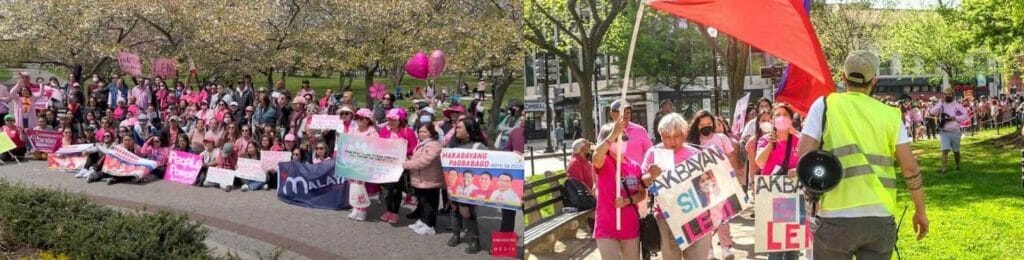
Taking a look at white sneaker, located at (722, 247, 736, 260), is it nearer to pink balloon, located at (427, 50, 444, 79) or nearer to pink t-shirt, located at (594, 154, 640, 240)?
pink t-shirt, located at (594, 154, 640, 240)

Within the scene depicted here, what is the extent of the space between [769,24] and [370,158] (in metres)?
3.51

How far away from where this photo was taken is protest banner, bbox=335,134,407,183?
6863 mm

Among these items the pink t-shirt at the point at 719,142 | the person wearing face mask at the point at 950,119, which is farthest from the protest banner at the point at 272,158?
the person wearing face mask at the point at 950,119

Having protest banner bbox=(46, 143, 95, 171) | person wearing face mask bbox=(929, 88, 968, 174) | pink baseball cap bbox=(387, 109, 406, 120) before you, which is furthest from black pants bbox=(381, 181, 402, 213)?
person wearing face mask bbox=(929, 88, 968, 174)

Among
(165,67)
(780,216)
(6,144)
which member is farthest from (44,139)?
(780,216)

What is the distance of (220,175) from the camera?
8.16 meters

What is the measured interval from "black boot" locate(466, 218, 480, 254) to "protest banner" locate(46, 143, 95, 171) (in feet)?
14.1

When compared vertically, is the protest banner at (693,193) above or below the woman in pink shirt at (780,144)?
below

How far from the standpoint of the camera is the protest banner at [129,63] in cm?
940

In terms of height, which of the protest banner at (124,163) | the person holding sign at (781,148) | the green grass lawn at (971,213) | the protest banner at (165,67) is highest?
the protest banner at (165,67)

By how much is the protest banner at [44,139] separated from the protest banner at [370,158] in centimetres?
320

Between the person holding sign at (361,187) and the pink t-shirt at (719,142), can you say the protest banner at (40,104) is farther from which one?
the pink t-shirt at (719,142)

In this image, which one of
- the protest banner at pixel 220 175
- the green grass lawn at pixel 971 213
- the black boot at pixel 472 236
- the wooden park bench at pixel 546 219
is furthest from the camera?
the protest banner at pixel 220 175

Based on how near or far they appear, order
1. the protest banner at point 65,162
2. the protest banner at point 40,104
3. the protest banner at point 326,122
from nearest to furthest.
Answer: the protest banner at point 326,122, the protest banner at point 65,162, the protest banner at point 40,104
